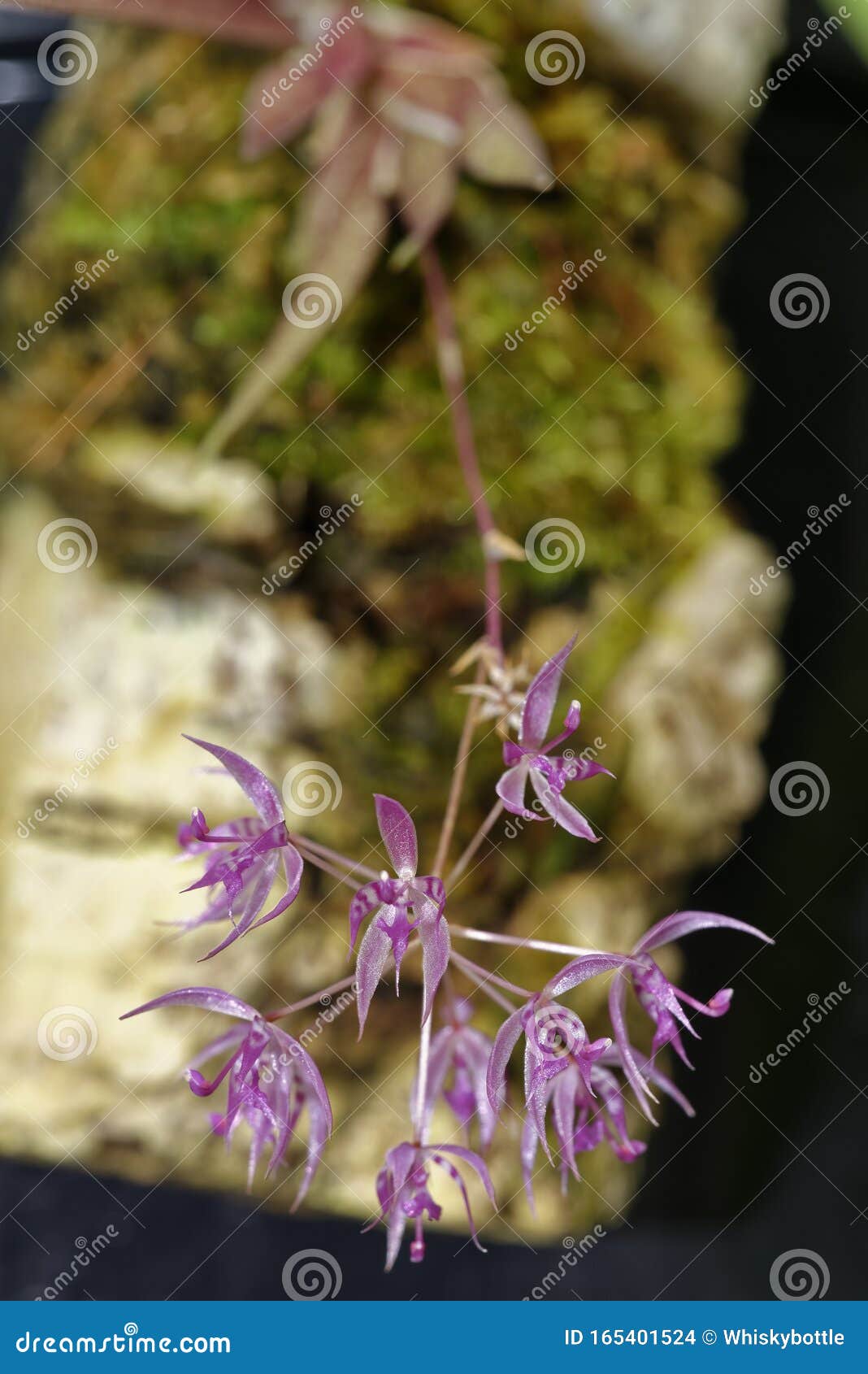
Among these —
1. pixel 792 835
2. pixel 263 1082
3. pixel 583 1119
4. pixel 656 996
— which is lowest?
pixel 263 1082

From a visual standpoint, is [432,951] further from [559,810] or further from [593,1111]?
[593,1111]

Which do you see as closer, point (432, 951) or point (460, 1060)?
point (432, 951)

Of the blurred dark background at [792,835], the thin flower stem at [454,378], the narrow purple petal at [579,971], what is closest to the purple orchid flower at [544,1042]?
the narrow purple petal at [579,971]

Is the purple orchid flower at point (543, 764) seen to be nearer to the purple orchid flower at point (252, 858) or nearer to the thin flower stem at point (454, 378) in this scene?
the purple orchid flower at point (252, 858)

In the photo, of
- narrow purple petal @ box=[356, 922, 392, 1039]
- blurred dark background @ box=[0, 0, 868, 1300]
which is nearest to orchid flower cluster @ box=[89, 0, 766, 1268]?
narrow purple petal @ box=[356, 922, 392, 1039]

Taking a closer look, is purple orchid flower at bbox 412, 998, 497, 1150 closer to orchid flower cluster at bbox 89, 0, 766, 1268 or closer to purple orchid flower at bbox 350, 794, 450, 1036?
orchid flower cluster at bbox 89, 0, 766, 1268

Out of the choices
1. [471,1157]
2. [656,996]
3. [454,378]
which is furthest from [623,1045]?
[454,378]

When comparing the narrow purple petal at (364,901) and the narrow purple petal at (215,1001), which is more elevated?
the narrow purple petal at (364,901)
